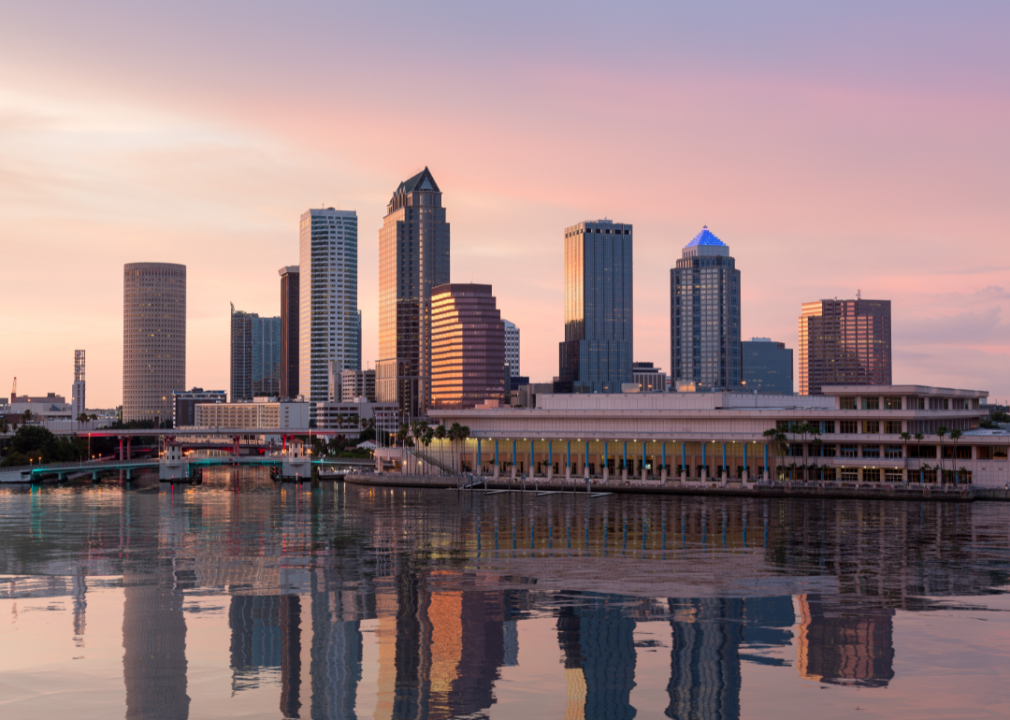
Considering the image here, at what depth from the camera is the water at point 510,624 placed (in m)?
42.5

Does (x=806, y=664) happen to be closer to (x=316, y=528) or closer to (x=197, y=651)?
(x=197, y=651)

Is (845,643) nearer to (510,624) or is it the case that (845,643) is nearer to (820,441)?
(510,624)

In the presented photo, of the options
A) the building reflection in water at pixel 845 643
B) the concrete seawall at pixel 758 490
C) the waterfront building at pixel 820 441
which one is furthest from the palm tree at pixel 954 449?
the building reflection in water at pixel 845 643

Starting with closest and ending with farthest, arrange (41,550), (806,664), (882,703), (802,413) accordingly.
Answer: (882,703)
(806,664)
(41,550)
(802,413)

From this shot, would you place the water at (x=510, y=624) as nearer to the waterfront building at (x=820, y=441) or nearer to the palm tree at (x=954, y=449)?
the palm tree at (x=954, y=449)

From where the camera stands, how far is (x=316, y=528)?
120562 mm

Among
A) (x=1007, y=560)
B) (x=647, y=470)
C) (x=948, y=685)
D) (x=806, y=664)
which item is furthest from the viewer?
(x=647, y=470)

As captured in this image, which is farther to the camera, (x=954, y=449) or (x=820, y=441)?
(x=820, y=441)

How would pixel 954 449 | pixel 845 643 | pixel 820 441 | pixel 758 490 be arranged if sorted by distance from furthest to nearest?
pixel 820 441, pixel 954 449, pixel 758 490, pixel 845 643

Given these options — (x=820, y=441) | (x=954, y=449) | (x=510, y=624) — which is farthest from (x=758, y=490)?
(x=510, y=624)

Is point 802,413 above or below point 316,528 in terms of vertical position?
above

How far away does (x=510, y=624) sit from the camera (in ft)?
185

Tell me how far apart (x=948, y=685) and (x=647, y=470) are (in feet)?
497

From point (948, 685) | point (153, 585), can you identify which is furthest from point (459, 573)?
point (948, 685)
